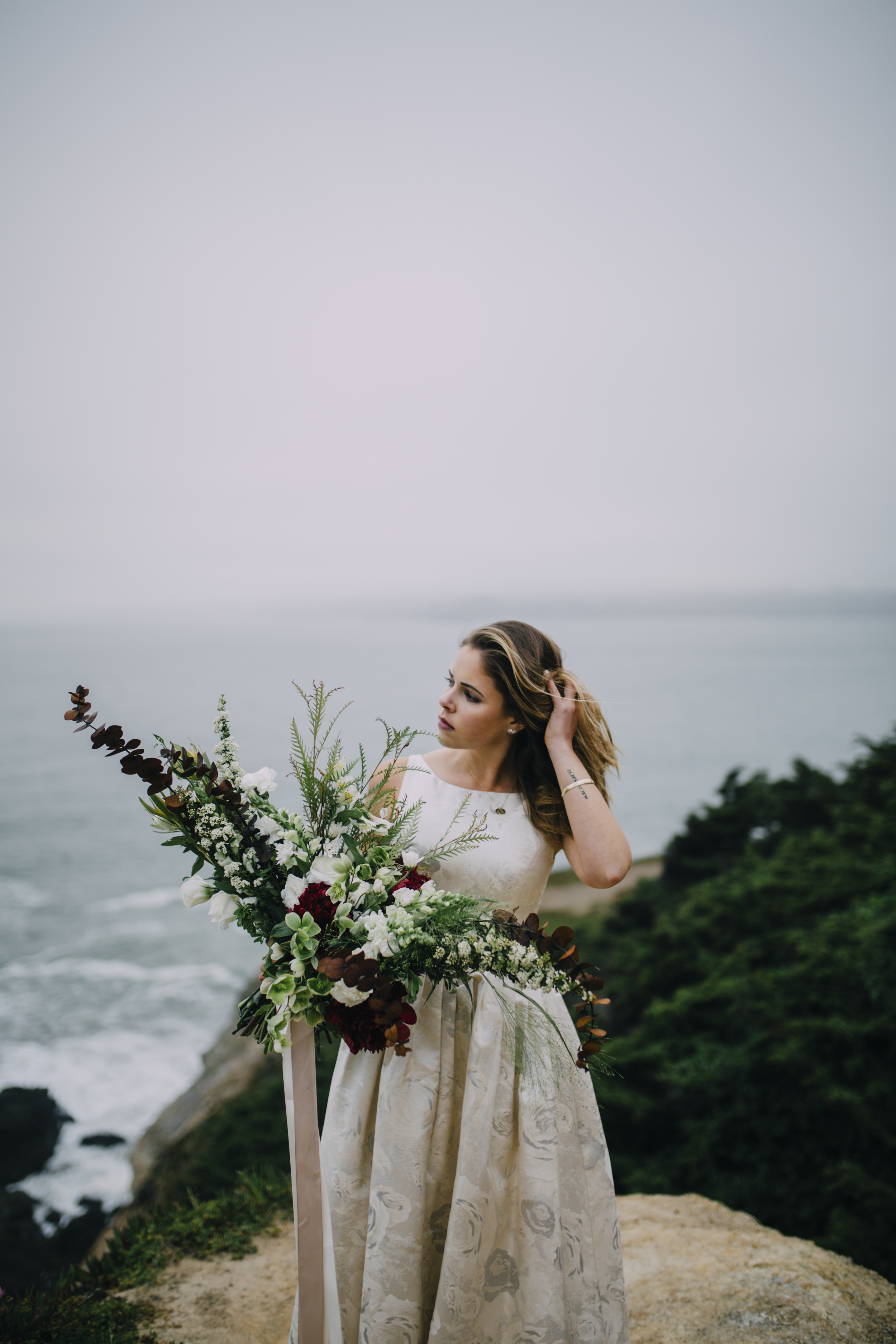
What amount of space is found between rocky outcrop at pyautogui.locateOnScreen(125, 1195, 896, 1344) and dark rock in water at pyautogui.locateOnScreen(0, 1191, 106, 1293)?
1.80 m

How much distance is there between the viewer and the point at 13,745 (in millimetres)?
27422

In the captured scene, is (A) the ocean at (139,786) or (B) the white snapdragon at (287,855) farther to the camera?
(A) the ocean at (139,786)

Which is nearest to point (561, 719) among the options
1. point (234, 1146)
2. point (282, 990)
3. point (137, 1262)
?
point (282, 990)

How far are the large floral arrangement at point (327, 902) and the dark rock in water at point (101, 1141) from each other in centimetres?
586

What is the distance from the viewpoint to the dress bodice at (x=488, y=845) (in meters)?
2.32

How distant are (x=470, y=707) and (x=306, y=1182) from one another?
1491 millimetres

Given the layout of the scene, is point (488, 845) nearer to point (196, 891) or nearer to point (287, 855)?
point (287, 855)

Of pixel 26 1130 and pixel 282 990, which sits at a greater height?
pixel 282 990

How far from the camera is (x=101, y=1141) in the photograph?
614cm

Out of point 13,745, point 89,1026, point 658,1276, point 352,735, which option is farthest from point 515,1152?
point 13,745

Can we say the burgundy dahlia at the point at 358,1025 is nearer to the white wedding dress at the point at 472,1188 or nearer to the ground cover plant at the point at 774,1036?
the white wedding dress at the point at 472,1188

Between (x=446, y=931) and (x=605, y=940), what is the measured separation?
7.02 metres

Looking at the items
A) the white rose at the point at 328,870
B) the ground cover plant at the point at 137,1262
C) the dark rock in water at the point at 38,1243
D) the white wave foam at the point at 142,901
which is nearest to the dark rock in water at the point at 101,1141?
the dark rock in water at the point at 38,1243

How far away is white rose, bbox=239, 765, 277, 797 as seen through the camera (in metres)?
1.82
